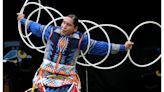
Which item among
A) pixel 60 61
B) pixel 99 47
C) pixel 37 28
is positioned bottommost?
pixel 60 61

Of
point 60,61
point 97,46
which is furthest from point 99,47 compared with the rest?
point 60,61

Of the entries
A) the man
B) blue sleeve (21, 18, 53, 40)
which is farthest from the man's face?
blue sleeve (21, 18, 53, 40)

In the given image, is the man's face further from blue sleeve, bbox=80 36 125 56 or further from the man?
blue sleeve, bbox=80 36 125 56

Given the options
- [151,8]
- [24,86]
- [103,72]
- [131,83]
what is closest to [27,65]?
[24,86]

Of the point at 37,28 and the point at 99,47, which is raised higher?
the point at 37,28

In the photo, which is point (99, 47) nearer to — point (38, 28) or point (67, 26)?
point (67, 26)

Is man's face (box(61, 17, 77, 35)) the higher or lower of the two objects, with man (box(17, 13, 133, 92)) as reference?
higher

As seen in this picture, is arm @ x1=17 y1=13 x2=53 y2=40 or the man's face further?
arm @ x1=17 y1=13 x2=53 y2=40

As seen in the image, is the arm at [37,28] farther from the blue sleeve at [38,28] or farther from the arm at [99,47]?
the arm at [99,47]

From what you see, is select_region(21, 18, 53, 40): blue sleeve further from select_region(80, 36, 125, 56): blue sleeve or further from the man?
select_region(80, 36, 125, 56): blue sleeve

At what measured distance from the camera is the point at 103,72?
487 cm

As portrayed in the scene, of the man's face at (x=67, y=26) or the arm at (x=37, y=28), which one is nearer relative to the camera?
the man's face at (x=67, y=26)

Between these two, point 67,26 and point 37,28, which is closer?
point 67,26

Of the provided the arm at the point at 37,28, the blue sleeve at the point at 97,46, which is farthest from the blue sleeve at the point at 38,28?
the blue sleeve at the point at 97,46
